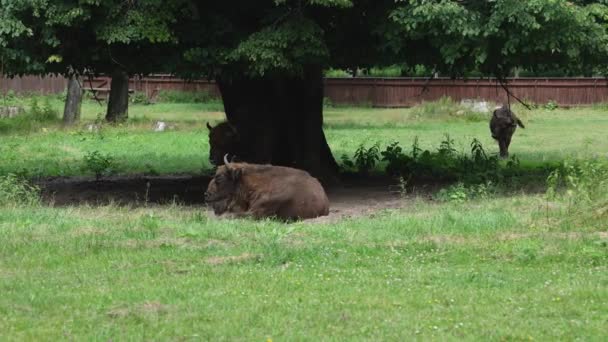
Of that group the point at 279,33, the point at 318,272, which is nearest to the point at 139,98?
the point at 279,33

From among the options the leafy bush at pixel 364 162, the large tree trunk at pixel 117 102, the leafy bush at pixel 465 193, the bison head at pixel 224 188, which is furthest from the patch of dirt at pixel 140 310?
the large tree trunk at pixel 117 102

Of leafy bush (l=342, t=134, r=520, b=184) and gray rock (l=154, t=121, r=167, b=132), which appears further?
gray rock (l=154, t=121, r=167, b=132)

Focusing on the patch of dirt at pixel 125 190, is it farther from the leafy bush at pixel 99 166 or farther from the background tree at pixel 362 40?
the background tree at pixel 362 40

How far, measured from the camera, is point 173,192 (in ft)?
61.8

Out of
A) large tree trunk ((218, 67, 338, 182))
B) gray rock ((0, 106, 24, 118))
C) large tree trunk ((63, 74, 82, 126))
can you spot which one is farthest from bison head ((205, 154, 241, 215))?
gray rock ((0, 106, 24, 118))

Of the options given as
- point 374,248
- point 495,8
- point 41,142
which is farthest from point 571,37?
point 41,142

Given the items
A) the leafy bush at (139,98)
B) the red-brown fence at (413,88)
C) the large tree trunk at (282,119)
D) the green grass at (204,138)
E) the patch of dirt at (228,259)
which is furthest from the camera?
the leafy bush at (139,98)

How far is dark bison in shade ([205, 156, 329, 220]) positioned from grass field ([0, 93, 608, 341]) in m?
0.49

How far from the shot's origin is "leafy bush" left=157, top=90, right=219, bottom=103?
56406 mm

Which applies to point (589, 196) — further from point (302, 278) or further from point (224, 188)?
point (224, 188)

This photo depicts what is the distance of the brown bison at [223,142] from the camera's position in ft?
63.6

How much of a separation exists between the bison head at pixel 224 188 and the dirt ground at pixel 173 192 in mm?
1105

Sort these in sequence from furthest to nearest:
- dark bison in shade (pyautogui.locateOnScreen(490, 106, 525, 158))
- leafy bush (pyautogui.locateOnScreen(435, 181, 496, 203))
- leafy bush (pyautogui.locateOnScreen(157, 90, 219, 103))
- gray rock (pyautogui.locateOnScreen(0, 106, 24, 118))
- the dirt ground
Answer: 1. leafy bush (pyautogui.locateOnScreen(157, 90, 219, 103))
2. gray rock (pyautogui.locateOnScreen(0, 106, 24, 118))
3. dark bison in shade (pyautogui.locateOnScreen(490, 106, 525, 158))
4. the dirt ground
5. leafy bush (pyautogui.locateOnScreen(435, 181, 496, 203))

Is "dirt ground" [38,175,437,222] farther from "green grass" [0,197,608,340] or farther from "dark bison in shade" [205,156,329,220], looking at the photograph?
"green grass" [0,197,608,340]
